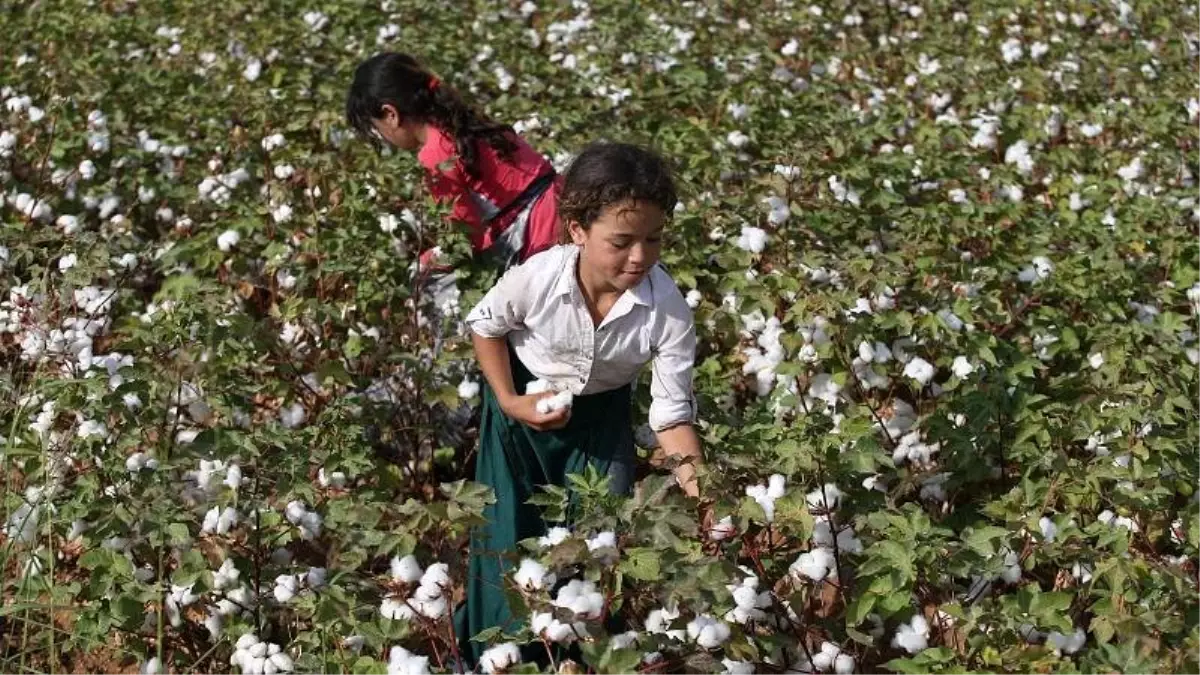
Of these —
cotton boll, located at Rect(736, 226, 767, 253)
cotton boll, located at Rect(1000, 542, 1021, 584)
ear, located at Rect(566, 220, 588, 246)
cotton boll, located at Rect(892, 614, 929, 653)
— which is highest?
ear, located at Rect(566, 220, 588, 246)

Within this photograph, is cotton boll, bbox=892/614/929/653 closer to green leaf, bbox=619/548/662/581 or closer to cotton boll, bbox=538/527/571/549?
green leaf, bbox=619/548/662/581

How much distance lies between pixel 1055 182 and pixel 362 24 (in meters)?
3.69

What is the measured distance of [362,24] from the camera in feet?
21.7

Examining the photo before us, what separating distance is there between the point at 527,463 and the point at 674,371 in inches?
17.6

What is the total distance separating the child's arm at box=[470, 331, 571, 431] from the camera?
258 cm

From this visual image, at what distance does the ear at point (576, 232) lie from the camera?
97.7 inches

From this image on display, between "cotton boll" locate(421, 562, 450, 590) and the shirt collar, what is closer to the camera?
"cotton boll" locate(421, 562, 450, 590)

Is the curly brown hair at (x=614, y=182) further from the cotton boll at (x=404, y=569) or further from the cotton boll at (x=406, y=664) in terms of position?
the cotton boll at (x=406, y=664)

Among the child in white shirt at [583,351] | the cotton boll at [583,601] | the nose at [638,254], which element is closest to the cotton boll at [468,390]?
the child in white shirt at [583,351]

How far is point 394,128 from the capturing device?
369 centimetres

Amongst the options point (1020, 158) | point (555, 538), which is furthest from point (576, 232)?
point (1020, 158)

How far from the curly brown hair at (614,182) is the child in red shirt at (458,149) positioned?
111 centimetres

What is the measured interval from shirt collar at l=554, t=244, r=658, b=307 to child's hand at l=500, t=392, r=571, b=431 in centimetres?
23

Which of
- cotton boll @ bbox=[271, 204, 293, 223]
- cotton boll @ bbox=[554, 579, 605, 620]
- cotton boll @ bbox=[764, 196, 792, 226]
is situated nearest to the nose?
cotton boll @ bbox=[554, 579, 605, 620]
